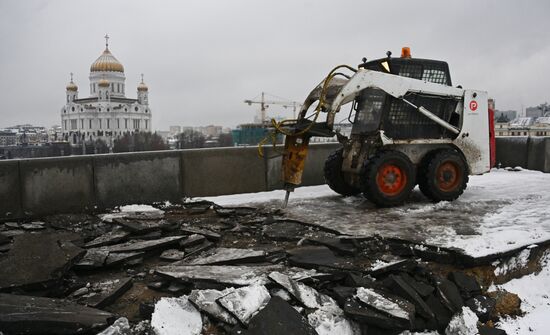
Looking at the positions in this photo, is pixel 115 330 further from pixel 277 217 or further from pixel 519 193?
pixel 519 193

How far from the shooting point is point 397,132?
8.12 meters

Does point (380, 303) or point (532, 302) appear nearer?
point (380, 303)

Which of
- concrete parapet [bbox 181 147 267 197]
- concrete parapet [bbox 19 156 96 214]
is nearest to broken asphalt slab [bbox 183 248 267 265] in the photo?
concrete parapet [bbox 19 156 96 214]

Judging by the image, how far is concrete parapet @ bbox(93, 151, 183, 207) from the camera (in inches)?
319

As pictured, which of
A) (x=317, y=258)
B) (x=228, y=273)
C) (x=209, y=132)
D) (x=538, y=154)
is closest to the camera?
(x=228, y=273)

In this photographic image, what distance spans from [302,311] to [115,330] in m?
1.58

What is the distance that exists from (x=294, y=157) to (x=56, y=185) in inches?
161

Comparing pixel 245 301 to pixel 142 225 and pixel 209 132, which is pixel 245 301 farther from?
pixel 209 132

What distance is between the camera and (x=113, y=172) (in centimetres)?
820

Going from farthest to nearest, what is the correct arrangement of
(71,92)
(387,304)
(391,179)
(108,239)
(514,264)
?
1. (71,92)
2. (391,179)
3. (108,239)
4. (514,264)
5. (387,304)

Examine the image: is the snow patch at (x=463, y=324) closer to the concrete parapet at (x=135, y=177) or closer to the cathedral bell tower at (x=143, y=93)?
the concrete parapet at (x=135, y=177)

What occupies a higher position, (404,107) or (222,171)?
(404,107)

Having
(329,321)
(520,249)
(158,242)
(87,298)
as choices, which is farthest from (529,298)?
(87,298)

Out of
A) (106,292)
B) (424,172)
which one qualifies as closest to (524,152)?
(424,172)
